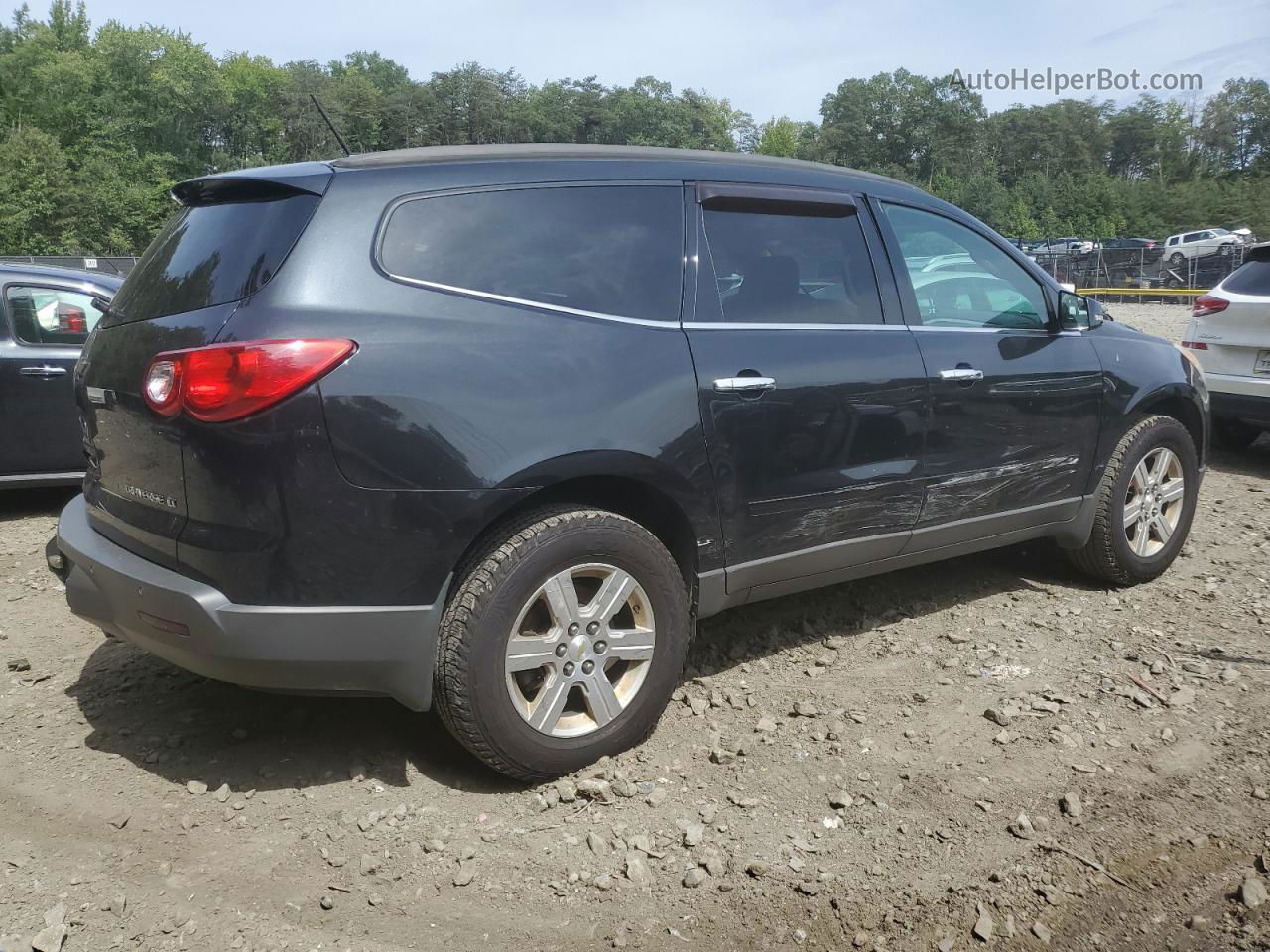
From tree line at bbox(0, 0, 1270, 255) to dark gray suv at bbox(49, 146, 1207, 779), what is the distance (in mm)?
37046

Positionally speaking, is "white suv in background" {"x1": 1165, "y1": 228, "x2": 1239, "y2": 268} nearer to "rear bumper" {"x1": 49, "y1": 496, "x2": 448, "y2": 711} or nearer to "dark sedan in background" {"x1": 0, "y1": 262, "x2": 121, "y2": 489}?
"dark sedan in background" {"x1": 0, "y1": 262, "x2": 121, "y2": 489}

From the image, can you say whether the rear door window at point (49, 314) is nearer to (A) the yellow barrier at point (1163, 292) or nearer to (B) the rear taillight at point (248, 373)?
(B) the rear taillight at point (248, 373)

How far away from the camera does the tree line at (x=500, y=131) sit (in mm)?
65625

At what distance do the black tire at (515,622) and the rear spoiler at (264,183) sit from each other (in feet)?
3.58

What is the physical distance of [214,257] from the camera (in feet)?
10.1

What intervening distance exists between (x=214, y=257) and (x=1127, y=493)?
13.3 feet

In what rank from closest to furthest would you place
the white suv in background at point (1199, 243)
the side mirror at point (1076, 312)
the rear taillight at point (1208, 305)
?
the side mirror at point (1076, 312), the rear taillight at point (1208, 305), the white suv in background at point (1199, 243)

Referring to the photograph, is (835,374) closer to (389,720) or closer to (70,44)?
(389,720)

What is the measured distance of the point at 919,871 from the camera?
2840mm

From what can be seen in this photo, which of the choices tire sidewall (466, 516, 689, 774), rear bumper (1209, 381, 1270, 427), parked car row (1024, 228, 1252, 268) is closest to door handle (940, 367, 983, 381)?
tire sidewall (466, 516, 689, 774)

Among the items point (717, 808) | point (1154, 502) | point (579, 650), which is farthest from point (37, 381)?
point (1154, 502)

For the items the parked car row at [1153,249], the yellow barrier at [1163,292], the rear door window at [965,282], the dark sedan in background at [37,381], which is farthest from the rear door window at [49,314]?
the parked car row at [1153,249]

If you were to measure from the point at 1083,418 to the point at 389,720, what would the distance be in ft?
10.4

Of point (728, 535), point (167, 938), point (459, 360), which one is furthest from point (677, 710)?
point (167, 938)
